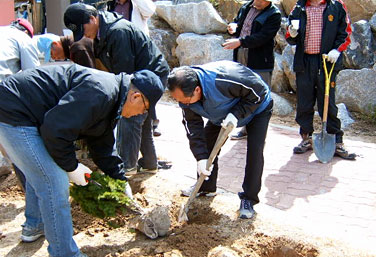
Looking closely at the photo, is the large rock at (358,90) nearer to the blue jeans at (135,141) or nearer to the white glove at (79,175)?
the blue jeans at (135,141)

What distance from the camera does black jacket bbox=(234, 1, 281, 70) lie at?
521 cm

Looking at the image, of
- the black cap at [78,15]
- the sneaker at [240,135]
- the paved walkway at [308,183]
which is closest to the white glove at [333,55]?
the paved walkway at [308,183]

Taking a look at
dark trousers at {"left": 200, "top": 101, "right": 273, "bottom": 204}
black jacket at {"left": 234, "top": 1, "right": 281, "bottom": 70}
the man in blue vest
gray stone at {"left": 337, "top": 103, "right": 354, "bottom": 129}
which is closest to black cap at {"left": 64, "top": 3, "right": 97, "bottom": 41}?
the man in blue vest

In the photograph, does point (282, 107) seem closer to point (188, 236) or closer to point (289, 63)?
point (289, 63)

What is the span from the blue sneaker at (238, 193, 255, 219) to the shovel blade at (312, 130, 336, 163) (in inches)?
62.3

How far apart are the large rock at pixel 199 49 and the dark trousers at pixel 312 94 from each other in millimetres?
3445

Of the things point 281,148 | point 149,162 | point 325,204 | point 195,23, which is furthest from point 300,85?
point 195,23

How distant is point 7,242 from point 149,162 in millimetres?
1652

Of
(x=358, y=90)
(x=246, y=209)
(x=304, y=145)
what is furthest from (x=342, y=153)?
(x=358, y=90)

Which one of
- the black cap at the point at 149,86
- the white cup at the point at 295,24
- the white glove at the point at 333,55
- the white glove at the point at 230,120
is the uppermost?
the white cup at the point at 295,24

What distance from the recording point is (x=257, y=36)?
5.20m

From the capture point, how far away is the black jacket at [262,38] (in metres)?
5.21

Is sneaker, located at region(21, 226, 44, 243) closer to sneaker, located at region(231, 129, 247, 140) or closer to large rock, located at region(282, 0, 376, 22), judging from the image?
Result: sneaker, located at region(231, 129, 247, 140)

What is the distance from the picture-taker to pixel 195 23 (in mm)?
9195
